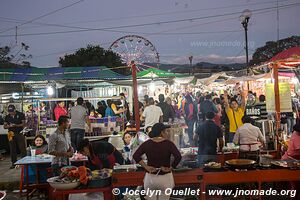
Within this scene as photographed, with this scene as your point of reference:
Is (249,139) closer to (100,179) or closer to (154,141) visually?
(154,141)

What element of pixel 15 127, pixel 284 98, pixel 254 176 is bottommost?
pixel 254 176

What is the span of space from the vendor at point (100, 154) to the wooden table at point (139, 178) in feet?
1.86

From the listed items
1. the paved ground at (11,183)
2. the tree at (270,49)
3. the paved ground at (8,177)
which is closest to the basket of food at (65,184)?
the paved ground at (11,183)

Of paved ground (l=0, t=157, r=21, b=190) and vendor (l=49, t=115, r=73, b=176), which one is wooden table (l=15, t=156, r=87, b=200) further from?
paved ground (l=0, t=157, r=21, b=190)

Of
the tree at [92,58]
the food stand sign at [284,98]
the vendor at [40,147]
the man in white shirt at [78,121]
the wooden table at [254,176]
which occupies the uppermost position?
the tree at [92,58]

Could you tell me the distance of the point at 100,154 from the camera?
18.5 ft

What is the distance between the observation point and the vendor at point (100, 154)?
534cm

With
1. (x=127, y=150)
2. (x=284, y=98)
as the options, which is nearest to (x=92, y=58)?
(x=127, y=150)

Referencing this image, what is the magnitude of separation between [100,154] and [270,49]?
40813 millimetres

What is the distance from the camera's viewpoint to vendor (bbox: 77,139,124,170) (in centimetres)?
534

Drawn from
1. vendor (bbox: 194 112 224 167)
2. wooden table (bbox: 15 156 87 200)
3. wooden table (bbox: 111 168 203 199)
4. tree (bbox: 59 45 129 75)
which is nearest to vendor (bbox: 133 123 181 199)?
wooden table (bbox: 111 168 203 199)

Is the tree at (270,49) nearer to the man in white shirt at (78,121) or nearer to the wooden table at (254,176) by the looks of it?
the man in white shirt at (78,121)

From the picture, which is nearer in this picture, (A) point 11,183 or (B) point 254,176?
(B) point 254,176

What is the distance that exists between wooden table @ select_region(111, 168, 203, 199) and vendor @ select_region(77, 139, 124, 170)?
1.86 feet
